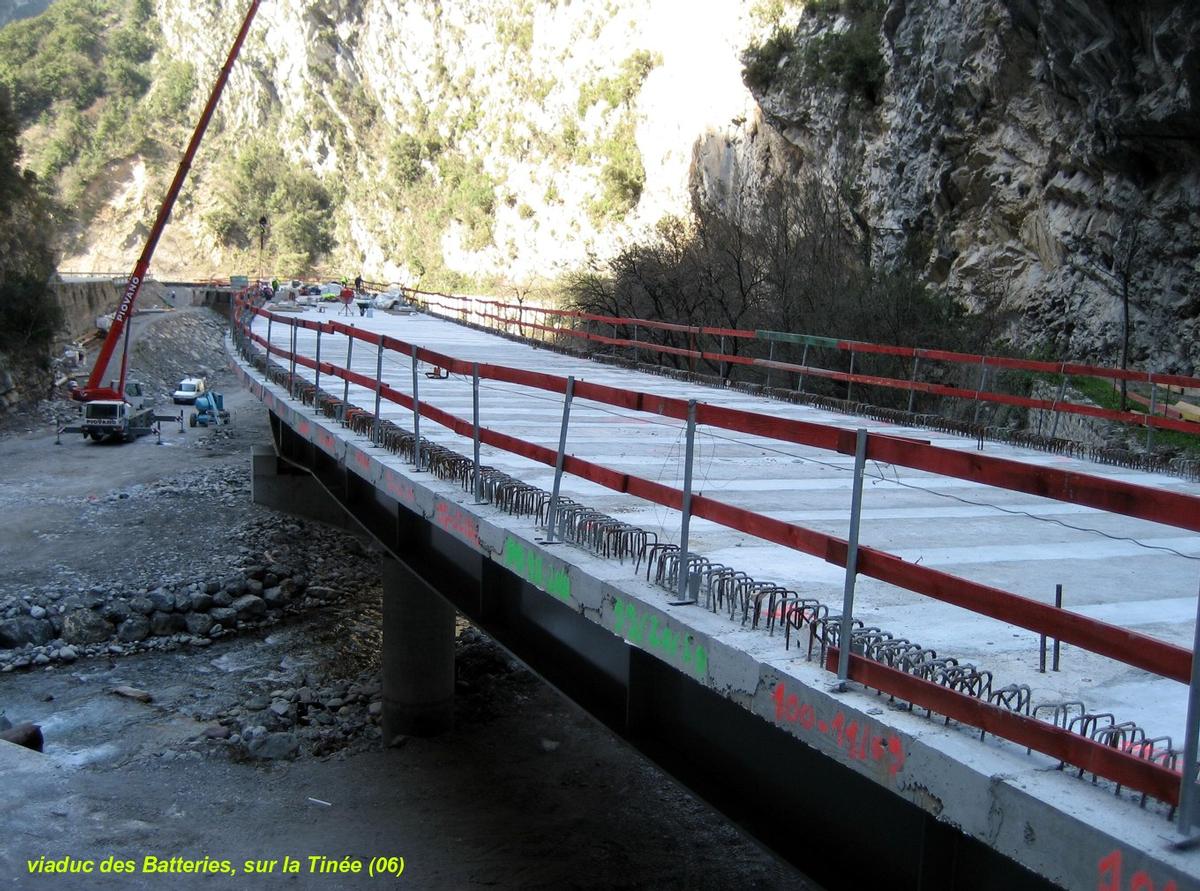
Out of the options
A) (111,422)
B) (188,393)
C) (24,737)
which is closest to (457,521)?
(24,737)

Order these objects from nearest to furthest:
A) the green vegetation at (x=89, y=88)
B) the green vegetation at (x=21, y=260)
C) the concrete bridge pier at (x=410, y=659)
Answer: the concrete bridge pier at (x=410, y=659), the green vegetation at (x=21, y=260), the green vegetation at (x=89, y=88)

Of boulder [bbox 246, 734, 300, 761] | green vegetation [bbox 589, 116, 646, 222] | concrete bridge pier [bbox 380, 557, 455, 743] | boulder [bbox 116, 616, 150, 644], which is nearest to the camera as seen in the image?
boulder [bbox 246, 734, 300, 761]

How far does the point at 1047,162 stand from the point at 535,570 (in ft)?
63.3

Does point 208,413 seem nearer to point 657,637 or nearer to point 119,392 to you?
point 119,392

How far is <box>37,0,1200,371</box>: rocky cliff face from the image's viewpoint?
18594 millimetres

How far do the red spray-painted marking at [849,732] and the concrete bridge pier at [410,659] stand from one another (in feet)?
35.1

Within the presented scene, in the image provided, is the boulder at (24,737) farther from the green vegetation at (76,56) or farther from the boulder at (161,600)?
the green vegetation at (76,56)

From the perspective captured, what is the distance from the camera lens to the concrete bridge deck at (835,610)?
10.8 feet

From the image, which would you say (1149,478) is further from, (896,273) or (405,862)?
(896,273)

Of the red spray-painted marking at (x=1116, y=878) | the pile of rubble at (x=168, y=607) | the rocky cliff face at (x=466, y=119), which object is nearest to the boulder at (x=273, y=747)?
Result: the pile of rubble at (x=168, y=607)

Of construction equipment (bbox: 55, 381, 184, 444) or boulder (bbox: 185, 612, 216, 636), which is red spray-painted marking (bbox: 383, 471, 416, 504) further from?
construction equipment (bbox: 55, 381, 184, 444)

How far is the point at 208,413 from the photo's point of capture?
115 feet

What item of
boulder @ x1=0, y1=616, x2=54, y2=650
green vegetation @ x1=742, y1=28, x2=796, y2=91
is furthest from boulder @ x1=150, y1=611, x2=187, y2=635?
green vegetation @ x1=742, y1=28, x2=796, y2=91

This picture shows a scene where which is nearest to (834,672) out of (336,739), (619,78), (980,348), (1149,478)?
(1149,478)
